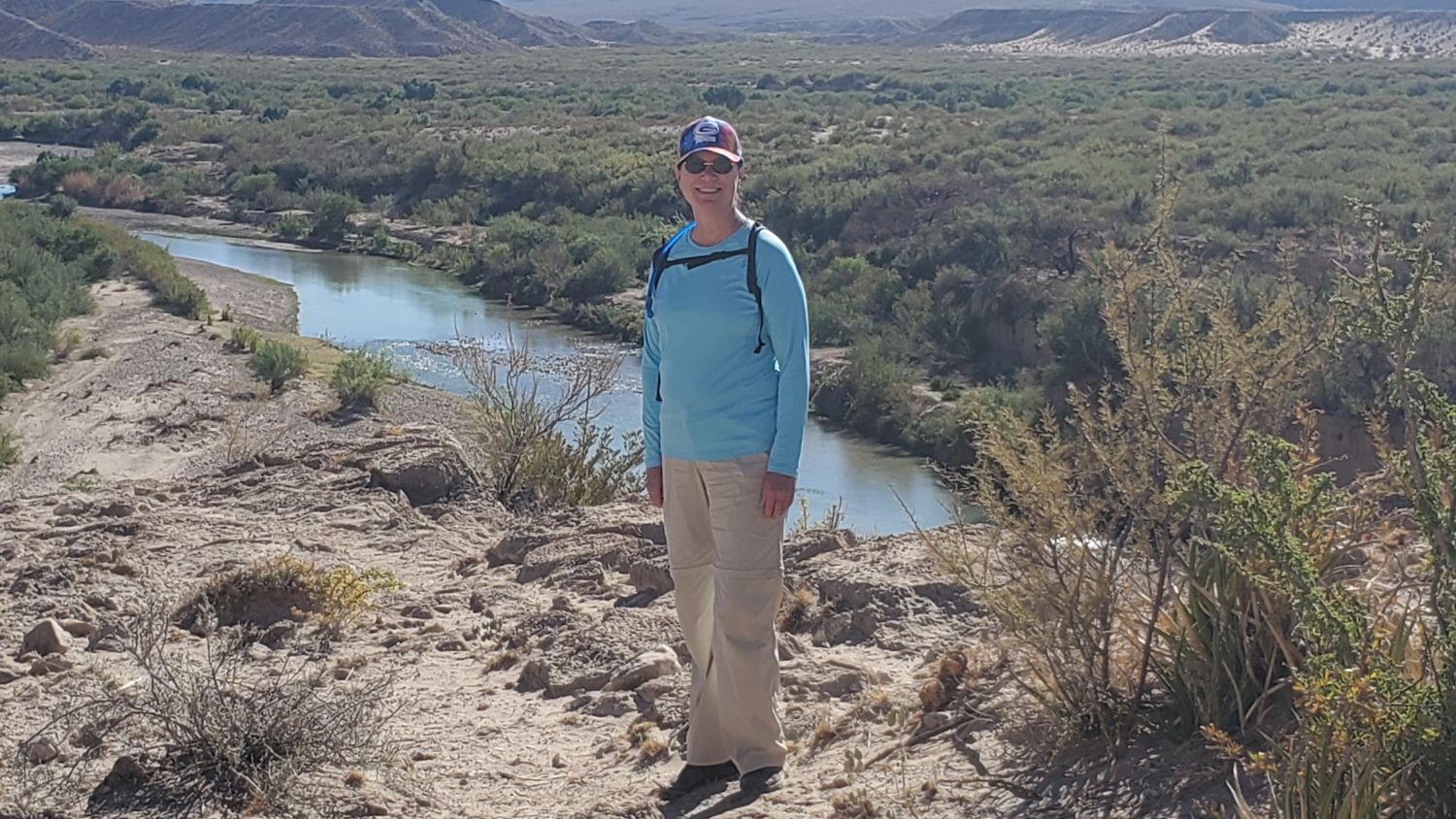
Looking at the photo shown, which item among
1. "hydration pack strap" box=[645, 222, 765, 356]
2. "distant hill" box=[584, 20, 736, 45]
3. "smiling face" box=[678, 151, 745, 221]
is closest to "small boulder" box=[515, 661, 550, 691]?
"hydration pack strap" box=[645, 222, 765, 356]

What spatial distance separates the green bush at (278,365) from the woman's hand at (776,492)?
15618 millimetres

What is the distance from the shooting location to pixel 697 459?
13.6ft

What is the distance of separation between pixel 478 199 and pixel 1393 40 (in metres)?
74.7

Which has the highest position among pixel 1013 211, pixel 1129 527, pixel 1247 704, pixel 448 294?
pixel 1129 527

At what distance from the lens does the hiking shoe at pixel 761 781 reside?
428cm

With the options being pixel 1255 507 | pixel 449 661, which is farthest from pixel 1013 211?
pixel 1255 507

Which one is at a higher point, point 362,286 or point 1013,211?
point 1013,211

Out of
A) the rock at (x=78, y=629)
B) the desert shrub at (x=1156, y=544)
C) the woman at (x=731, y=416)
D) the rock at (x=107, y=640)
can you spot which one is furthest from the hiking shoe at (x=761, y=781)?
the rock at (x=78, y=629)

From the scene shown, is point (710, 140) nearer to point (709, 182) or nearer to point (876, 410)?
point (709, 182)

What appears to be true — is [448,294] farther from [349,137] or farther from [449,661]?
[449,661]

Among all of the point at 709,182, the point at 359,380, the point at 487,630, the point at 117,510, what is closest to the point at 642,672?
the point at 487,630

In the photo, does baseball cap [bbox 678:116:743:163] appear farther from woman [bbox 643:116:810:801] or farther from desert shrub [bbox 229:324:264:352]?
desert shrub [bbox 229:324:264:352]

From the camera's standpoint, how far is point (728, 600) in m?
4.16

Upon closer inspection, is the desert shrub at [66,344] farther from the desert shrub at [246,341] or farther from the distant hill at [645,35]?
the distant hill at [645,35]
